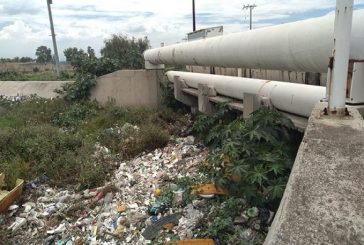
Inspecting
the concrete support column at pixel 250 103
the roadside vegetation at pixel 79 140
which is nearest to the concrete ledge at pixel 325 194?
the concrete support column at pixel 250 103

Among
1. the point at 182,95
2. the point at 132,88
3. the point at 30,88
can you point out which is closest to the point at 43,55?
the point at 30,88

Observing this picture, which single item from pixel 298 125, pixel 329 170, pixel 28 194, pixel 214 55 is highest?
pixel 214 55

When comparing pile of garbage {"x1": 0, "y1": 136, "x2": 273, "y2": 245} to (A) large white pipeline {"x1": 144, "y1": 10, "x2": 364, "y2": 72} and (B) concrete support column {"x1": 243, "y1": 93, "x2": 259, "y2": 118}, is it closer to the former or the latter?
(B) concrete support column {"x1": 243, "y1": 93, "x2": 259, "y2": 118}

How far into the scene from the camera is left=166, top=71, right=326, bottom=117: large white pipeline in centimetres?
323

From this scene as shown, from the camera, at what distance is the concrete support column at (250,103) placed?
3.94m

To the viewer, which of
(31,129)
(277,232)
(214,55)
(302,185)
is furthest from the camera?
(31,129)

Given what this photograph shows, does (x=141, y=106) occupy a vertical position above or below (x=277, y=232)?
below

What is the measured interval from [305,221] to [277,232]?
0.12 meters

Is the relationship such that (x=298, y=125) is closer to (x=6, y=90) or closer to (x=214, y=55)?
(x=214, y=55)

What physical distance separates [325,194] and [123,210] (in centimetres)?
328

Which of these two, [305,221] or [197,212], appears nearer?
[305,221]

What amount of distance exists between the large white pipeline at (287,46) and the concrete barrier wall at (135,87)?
17.5 feet

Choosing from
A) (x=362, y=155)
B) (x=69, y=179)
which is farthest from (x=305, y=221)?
(x=69, y=179)

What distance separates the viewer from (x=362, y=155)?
5.37 feet
